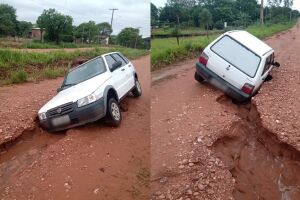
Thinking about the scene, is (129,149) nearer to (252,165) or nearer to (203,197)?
(203,197)

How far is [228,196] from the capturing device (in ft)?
11.5

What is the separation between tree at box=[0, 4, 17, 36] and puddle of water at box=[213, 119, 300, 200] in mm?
8589

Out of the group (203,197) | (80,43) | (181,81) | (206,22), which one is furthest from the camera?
(206,22)

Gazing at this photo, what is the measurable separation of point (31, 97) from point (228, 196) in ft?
13.8

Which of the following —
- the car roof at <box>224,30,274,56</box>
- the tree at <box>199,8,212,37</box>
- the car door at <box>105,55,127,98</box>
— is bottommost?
the car door at <box>105,55,127,98</box>

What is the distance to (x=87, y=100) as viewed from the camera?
14.9ft

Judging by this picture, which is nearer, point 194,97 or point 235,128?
point 235,128

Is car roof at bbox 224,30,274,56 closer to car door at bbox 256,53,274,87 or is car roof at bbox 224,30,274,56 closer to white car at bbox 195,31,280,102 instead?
white car at bbox 195,31,280,102

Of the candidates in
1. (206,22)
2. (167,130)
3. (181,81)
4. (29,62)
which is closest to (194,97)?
(181,81)

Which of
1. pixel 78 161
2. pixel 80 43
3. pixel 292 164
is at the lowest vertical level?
pixel 292 164

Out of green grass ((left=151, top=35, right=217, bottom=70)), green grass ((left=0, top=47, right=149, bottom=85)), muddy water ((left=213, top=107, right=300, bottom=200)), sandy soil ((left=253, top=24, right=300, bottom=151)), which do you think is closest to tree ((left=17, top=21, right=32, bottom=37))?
green grass ((left=0, top=47, right=149, bottom=85))

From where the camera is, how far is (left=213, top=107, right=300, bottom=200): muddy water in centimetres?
385

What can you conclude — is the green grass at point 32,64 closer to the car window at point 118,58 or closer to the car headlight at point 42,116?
the car window at point 118,58

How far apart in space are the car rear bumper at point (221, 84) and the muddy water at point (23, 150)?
10.3 feet
